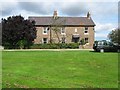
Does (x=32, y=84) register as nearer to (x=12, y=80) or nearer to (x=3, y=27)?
(x=12, y=80)

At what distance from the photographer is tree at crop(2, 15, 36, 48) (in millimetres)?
58656

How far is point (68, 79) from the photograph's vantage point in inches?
564

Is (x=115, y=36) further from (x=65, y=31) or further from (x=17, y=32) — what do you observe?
(x=17, y=32)

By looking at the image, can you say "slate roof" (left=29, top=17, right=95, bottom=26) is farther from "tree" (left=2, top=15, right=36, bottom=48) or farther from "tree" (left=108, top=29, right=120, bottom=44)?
"tree" (left=2, top=15, right=36, bottom=48)

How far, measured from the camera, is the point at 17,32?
58.4 m

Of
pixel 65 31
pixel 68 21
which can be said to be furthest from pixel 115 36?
pixel 65 31

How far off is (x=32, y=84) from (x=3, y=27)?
4820cm

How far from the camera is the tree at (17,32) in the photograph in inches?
2309

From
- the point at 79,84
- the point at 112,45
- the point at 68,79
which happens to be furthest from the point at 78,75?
the point at 112,45

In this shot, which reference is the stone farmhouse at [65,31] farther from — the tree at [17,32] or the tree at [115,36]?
the tree at [17,32]

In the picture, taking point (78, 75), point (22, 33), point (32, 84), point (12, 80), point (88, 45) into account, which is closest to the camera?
point (32, 84)

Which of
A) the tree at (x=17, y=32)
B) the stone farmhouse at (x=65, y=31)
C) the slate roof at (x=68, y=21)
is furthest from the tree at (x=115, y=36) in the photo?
the tree at (x=17, y=32)

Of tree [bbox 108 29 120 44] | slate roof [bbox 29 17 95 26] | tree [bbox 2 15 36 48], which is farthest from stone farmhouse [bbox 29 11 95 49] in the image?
tree [bbox 2 15 36 48]

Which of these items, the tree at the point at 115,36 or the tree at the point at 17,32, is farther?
the tree at the point at 115,36
